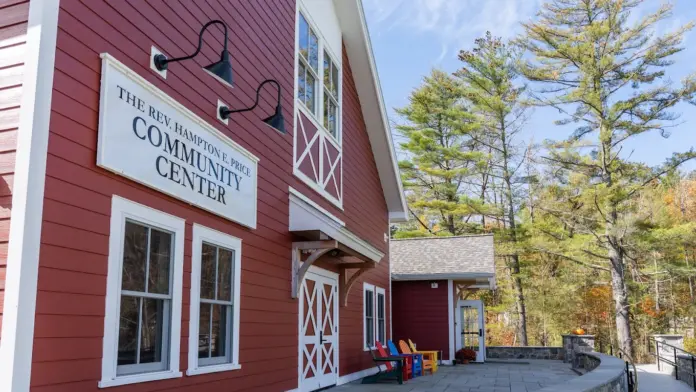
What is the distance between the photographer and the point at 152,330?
5.11 meters

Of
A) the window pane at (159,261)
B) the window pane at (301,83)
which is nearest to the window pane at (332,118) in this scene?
the window pane at (301,83)

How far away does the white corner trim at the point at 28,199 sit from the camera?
12.1 feet

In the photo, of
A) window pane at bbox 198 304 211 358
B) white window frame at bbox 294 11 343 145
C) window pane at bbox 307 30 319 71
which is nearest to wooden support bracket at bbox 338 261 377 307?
white window frame at bbox 294 11 343 145

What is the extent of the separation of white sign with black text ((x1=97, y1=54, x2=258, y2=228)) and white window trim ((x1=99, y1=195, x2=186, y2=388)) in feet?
0.76

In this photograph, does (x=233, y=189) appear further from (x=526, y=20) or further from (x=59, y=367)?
(x=526, y=20)

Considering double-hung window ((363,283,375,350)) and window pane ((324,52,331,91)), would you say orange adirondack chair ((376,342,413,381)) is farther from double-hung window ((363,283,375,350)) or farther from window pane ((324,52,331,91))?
window pane ((324,52,331,91))

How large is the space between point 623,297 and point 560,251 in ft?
8.68

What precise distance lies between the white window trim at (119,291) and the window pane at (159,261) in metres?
0.06

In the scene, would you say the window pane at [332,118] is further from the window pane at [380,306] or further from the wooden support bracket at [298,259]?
the window pane at [380,306]

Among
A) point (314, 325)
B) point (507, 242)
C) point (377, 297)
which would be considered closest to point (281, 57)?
point (314, 325)

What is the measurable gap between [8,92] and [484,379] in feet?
32.3

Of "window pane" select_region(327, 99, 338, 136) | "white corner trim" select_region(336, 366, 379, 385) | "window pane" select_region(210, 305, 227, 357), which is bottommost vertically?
"white corner trim" select_region(336, 366, 379, 385)

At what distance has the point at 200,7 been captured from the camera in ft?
20.2

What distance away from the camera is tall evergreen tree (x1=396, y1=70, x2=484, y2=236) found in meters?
26.8
